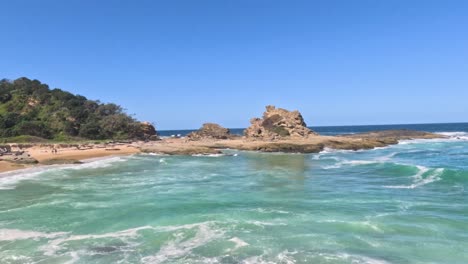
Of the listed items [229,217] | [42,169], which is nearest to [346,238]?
[229,217]

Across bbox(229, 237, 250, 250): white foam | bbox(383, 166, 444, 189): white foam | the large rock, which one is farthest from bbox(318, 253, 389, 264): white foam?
the large rock

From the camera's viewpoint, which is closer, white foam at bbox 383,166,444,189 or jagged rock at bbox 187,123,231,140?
white foam at bbox 383,166,444,189

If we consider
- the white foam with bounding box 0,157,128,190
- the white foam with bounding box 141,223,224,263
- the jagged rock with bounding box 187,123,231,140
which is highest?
the jagged rock with bounding box 187,123,231,140

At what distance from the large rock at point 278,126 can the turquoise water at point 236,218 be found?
Result: 3708 cm

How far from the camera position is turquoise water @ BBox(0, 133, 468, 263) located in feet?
40.1

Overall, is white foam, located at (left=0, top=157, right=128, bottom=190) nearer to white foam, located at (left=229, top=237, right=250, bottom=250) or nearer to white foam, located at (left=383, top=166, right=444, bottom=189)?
white foam, located at (left=229, top=237, right=250, bottom=250)

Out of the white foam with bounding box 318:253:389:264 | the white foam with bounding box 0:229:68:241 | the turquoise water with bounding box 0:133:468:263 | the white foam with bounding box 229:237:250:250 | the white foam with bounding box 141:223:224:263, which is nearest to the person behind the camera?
the white foam with bounding box 318:253:389:264

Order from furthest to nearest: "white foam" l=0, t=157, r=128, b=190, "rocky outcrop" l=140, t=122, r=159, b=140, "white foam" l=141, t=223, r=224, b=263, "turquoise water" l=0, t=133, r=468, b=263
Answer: "rocky outcrop" l=140, t=122, r=159, b=140
"white foam" l=0, t=157, r=128, b=190
"turquoise water" l=0, t=133, r=468, b=263
"white foam" l=141, t=223, r=224, b=263

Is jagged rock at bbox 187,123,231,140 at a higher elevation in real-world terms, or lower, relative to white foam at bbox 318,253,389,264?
higher

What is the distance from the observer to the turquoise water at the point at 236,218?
12.2 meters

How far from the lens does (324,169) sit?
33.7 metres

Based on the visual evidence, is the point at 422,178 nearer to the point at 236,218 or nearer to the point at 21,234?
the point at 236,218

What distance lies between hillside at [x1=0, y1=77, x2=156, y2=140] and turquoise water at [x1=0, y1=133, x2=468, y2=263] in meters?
41.3

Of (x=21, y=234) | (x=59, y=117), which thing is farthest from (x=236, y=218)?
(x=59, y=117)
